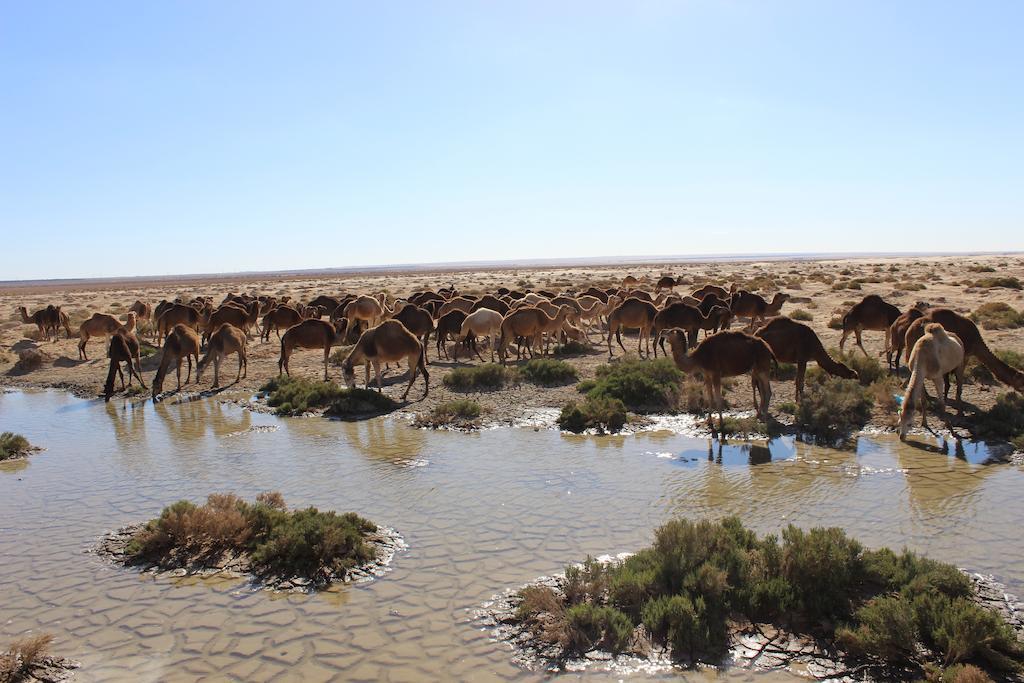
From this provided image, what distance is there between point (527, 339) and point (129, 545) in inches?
561

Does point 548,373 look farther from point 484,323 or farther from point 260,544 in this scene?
point 260,544

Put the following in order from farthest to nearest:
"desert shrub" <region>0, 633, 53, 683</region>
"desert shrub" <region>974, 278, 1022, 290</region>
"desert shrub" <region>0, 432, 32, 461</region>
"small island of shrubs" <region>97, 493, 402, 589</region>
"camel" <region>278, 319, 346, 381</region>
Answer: "desert shrub" <region>974, 278, 1022, 290</region>
"camel" <region>278, 319, 346, 381</region>
"desert shrub" <region>0, 432, 32, 461</region>
"small island of shrubs" <region>97, 493, 402, 589</region>
"desert shrub" <region>0, 633, 53, 683</region>

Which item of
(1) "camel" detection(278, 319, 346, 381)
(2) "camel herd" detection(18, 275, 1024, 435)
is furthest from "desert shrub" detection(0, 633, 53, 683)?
(1) "camel" detection(278, 319, 346, 381)

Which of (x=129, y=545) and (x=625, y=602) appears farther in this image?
(x=129, y=545)

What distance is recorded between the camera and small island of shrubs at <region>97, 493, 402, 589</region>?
23.3 feet

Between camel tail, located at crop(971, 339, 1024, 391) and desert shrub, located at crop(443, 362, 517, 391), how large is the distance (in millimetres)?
9273

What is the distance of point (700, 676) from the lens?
521 cm

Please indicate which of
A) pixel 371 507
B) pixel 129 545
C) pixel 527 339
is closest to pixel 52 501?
pixel 129 545

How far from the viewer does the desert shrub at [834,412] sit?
38.4 ft

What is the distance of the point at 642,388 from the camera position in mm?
14086

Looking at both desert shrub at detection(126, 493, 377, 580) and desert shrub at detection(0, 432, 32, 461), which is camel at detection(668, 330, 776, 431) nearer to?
desert shrub at detection(126, 493, 377, 580)

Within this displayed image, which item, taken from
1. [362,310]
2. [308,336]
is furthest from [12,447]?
[362,310]

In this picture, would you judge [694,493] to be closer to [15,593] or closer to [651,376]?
[651,376]

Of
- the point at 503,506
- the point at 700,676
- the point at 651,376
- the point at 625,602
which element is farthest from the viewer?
the point at 651,376
